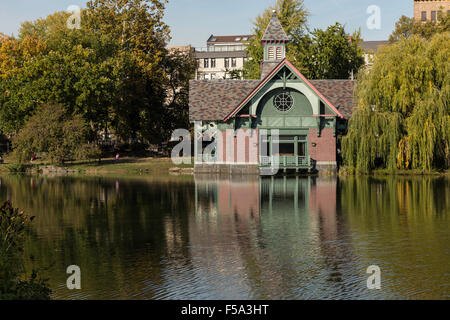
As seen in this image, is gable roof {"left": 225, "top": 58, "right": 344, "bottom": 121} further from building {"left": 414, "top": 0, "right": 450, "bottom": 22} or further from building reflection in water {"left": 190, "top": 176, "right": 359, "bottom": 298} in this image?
building {"left": 414, "top": 0, "right": 450, "bottom": 22}

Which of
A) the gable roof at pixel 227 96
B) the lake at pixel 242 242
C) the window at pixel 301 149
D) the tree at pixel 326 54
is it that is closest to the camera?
the lake at pixel 242 242

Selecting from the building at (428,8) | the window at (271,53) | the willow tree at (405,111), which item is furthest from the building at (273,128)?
the building at (428,8)

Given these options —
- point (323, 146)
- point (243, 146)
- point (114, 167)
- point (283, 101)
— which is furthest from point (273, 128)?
point (114, 167)

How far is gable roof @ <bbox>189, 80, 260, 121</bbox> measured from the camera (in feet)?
168

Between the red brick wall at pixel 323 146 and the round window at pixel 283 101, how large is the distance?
102 inches

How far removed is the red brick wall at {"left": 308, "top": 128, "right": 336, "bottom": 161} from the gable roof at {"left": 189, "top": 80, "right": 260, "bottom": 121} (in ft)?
21.9

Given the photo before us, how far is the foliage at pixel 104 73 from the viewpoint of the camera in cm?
5550

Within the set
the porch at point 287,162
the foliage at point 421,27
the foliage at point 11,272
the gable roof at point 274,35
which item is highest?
the foliage at point 421,27

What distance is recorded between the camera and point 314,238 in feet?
61.4

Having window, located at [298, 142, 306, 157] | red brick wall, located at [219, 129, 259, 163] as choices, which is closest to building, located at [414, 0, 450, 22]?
window, located at [298, 142, 306, 157]

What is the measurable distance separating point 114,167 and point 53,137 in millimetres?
5619

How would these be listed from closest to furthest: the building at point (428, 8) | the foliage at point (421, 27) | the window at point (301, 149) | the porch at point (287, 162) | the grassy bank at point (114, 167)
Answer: the porch at point (287, 162) < the window at point (301, 149) < the grassy bank at point (114, 167) < the foliage at point (421, 27) < the building at point (428, 8)

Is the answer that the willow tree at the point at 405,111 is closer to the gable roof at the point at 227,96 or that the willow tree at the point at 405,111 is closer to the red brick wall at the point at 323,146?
the red brick wall at the point at 323,146

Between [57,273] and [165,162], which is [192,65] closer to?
[165,162]
